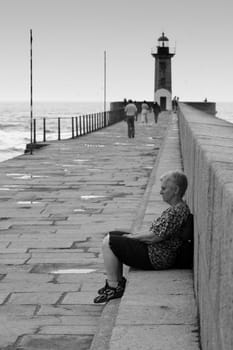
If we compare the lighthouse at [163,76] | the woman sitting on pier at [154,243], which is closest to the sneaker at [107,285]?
the woman sitting on pier at [154,243]

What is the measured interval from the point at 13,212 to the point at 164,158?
5.23m

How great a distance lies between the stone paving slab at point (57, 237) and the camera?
473 centimetres

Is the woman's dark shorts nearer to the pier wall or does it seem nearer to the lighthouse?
the pier wall

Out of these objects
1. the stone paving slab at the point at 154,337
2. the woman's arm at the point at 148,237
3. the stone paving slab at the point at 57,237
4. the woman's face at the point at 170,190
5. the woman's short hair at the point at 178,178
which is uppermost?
the woman's short hair at the point at 178,178

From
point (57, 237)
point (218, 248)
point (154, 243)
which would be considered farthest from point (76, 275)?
point (218, 248)

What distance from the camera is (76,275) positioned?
238 inches

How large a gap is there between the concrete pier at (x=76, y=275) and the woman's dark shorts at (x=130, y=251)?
0.10 m

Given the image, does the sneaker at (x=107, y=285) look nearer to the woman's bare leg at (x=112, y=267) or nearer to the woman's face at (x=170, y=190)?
the woman's bare leg at (x=112, y=267)

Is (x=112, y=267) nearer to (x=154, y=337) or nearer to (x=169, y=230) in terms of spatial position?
(x=169, y=230)

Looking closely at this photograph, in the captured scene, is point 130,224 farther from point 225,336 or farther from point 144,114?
point 144,114

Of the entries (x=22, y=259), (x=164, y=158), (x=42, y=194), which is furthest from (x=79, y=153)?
(x=22, y=259)

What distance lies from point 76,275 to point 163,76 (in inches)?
2601

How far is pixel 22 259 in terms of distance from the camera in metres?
6.64

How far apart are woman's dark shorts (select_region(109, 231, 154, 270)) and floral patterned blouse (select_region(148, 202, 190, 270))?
0.21 ft
